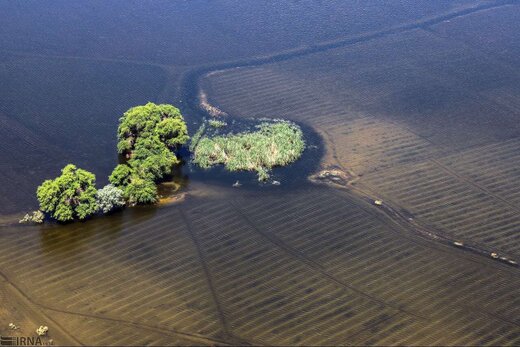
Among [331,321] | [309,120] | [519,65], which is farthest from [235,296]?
[519,65]

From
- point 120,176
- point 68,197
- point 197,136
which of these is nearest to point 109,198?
point 120,176

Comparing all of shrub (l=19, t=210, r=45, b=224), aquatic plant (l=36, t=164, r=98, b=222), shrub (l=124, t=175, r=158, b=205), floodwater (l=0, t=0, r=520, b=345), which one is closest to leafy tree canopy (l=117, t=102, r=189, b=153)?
floodwater (l=0, t=0, r=520, b=345)

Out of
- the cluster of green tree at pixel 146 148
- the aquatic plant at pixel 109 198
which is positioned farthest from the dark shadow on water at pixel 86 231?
the cluster of green tree at pixel 146 148

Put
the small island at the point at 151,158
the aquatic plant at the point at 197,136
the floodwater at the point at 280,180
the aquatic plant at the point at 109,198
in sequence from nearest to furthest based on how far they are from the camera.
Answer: the floodwater at the point at 280,180
the small island at the point at 151,158
the aquatic plant at the point at 109,198
the aquatic plant at the point at 197,136

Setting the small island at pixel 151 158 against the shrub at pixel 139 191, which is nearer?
the small island at pixel 151 158

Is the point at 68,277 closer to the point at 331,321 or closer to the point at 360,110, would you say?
the point at 331,321

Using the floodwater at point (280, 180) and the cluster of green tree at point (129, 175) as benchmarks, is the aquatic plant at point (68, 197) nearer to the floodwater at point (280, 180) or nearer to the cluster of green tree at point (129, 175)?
the cluster of green tree at point (129, 175)

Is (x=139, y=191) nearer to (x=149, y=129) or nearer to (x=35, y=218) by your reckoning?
(x=149, y=129)
